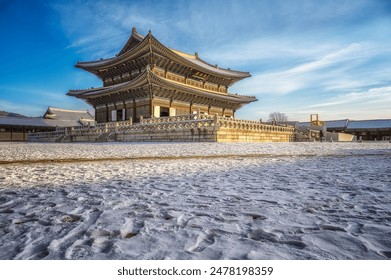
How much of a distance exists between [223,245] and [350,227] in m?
0.87

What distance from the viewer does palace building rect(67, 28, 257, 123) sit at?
21.5 metres

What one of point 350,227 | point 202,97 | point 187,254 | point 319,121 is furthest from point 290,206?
point 319,121

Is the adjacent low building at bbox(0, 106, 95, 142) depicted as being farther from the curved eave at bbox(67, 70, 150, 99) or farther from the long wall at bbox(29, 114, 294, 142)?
the long wall at bbox(29, 114, 294, 142)

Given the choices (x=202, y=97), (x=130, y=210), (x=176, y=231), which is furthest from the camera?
(x=202, y=97)

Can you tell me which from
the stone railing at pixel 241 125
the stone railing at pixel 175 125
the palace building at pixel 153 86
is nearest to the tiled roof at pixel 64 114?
the palace building at pixel 153 86

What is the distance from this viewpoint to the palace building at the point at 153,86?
21484 millimetres

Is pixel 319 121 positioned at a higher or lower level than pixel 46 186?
higher

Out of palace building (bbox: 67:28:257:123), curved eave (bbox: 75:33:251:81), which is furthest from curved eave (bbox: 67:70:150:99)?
curved eave (bbox: 75:33:251:81)

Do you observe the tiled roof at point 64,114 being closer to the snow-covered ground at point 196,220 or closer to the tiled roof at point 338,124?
the snow-covered ground at point 196,220

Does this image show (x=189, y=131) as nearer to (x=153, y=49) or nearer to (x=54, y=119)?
(x=153, y=49)

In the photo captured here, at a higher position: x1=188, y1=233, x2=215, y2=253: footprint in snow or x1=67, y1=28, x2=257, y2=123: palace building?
x1=67, y1=28, x2=257, y2=123: palace building

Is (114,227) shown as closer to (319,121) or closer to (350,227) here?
(350,227)

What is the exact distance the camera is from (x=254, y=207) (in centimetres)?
195

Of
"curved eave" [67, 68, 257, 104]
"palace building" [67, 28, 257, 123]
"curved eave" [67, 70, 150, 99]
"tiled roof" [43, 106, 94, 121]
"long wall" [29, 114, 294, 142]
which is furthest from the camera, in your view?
"tiled roof" [43, 106, 94, 121]
